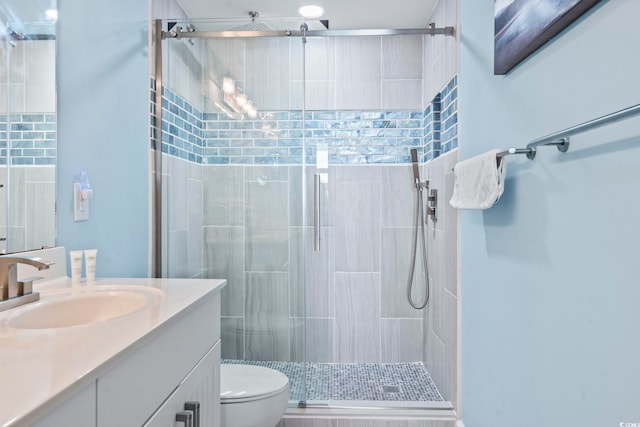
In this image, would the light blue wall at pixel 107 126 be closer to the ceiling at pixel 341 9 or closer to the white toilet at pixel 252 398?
the ceiling at pixel 341 9

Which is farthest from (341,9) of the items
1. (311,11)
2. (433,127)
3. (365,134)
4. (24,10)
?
(24,10)

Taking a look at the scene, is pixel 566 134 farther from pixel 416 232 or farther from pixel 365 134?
pixel 365 134

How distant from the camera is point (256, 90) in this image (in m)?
2.05

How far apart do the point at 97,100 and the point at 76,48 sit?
0.21m

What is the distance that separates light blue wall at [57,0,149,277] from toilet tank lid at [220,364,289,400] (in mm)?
677

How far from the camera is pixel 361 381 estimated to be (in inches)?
97.1

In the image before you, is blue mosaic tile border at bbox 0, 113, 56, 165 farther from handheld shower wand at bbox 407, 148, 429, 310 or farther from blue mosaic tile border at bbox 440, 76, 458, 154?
handheld shower wand at bbox 407, 148, 429, 310

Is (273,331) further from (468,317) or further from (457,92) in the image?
(457,92)

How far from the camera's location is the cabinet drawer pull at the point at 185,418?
103 cm

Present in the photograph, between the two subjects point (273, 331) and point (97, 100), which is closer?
point (97, 100)

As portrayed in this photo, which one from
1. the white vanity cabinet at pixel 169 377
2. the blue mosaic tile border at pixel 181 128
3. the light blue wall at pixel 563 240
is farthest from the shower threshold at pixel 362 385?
the blue mosaic tile border at pixel 181 128

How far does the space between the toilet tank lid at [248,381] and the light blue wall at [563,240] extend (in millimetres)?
877

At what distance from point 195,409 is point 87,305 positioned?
0.50 m

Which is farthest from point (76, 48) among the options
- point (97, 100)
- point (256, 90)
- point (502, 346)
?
point (502, 346)
